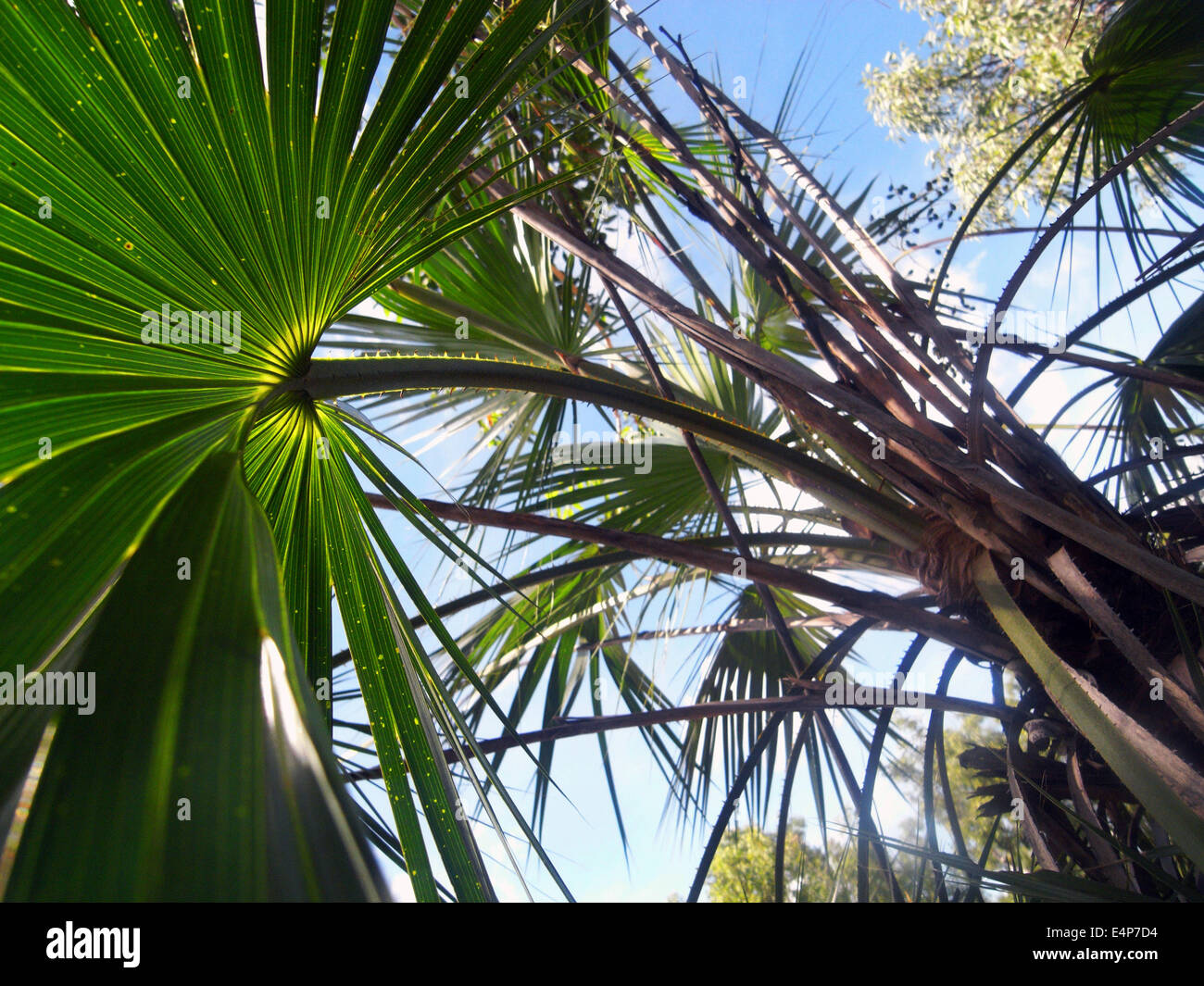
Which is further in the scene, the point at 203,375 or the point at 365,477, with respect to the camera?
the point at 365,477

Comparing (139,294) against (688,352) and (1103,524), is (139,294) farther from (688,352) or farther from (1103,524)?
(688,352)

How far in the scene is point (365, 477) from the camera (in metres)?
1.18

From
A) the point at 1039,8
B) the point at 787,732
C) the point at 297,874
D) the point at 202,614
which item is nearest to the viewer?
the point at 297,874

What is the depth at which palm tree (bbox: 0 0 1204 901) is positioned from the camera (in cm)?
48

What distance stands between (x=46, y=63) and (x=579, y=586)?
1.91 m

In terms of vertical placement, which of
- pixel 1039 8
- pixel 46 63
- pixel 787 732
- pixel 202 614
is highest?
pixel 1039 8

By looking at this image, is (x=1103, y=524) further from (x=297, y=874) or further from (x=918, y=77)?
(x=918, y=77)

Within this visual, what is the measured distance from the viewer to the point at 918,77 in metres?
7.68

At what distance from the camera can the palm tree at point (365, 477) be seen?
1.58 feet

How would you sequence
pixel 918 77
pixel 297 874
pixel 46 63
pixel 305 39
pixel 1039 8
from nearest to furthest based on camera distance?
pixel 297 874, pixel 46 63, pixel 305 39, pixel 1039 8, pixel 918 77
